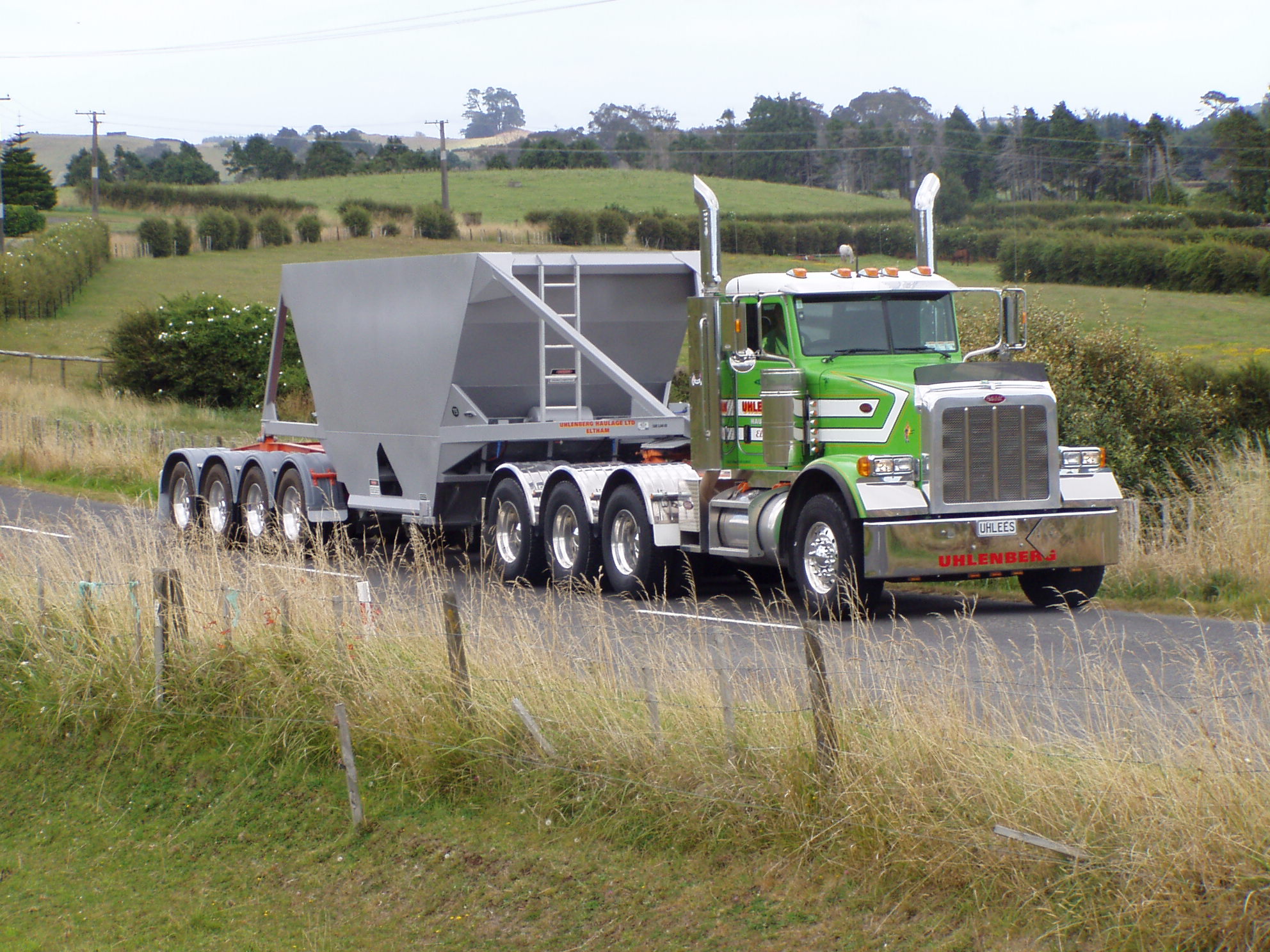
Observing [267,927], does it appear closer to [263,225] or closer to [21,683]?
[21,683]

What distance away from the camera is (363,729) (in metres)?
8.33

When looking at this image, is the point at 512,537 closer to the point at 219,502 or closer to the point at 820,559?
the point at 820,559

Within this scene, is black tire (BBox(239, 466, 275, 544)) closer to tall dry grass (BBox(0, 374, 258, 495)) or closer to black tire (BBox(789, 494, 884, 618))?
tall dry grass (BBox(0, 374, 258, 495))

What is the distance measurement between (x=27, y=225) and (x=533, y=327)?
70.1 metres

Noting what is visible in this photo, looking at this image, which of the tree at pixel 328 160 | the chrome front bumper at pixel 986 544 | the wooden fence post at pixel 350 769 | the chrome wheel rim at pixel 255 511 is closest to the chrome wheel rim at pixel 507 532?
the chrome wheel rim at pixel 255 511

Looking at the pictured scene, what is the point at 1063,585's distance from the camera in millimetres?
12805

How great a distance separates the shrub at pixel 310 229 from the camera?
77938mm

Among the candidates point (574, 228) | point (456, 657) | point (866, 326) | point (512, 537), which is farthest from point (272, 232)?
point (456, 657)

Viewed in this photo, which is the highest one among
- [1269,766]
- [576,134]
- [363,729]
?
[576,134]

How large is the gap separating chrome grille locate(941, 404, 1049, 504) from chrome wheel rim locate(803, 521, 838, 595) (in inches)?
39.5

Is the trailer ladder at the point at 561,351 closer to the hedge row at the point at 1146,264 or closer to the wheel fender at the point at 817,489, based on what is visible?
the wheel fender at the point at 817,489

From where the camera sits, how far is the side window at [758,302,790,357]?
13273 mm

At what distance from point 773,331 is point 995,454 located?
2.42 meters

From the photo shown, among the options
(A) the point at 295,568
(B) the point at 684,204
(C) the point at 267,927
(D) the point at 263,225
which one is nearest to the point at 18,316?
(D) the point at 263,225
